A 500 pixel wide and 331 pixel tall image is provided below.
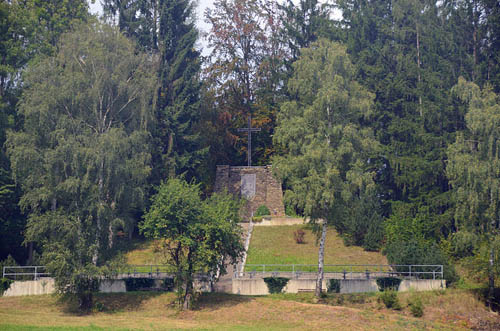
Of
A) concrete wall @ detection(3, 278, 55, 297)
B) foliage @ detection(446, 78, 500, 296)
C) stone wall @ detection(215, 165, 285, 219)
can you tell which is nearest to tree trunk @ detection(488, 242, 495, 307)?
foliage @ detection(446, 78, 500, 296)

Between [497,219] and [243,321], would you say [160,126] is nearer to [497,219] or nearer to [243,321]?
[243,321]

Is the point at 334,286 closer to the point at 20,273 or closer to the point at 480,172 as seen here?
the point at 480,172

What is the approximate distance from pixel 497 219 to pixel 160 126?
2922 cm

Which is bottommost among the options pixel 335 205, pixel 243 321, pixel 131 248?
pixel 243 321

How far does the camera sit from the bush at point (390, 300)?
3051cm

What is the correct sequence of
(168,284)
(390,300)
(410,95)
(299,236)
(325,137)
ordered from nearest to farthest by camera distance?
(390,300) → (168,284) → (325,137) → (299,236) → (410,95)

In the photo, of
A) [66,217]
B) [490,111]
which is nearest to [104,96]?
[66,217]

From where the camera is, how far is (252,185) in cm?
5341

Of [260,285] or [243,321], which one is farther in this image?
[260,285]

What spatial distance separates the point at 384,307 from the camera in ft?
101

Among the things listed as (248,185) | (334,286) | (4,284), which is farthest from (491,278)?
(4,284)

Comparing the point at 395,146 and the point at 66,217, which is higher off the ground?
the point at 395,146

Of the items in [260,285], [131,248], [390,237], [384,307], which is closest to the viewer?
[384,307]

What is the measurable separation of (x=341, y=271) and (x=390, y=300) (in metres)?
5.55
